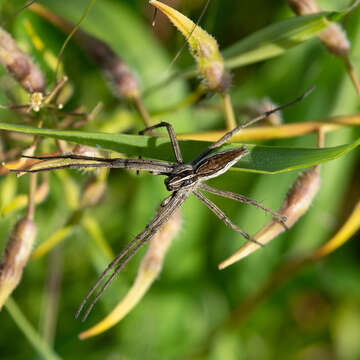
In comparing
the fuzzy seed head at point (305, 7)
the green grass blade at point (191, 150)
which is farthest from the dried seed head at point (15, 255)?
the fuzzy seed head at point (305, 7)

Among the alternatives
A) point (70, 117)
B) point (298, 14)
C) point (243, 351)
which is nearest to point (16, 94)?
point (70, 117)

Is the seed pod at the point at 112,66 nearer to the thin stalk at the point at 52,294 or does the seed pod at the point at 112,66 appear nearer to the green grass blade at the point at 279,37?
the green grass blade at the point at 279,37

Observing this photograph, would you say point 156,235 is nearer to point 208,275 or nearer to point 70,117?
point 70,117

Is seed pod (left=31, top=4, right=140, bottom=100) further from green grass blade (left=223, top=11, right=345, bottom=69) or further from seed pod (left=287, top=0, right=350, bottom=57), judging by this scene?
seed pod (left=287, top=0, right=350, bottom=57)

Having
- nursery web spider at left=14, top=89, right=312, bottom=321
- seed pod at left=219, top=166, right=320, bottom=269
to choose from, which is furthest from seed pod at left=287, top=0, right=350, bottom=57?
seed pod at left=219, top=166, right=320, bottom=269

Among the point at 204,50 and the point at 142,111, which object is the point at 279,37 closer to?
the point at 204,50

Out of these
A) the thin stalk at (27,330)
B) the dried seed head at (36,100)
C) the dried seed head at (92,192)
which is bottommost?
the thin stalk at (27,330)
